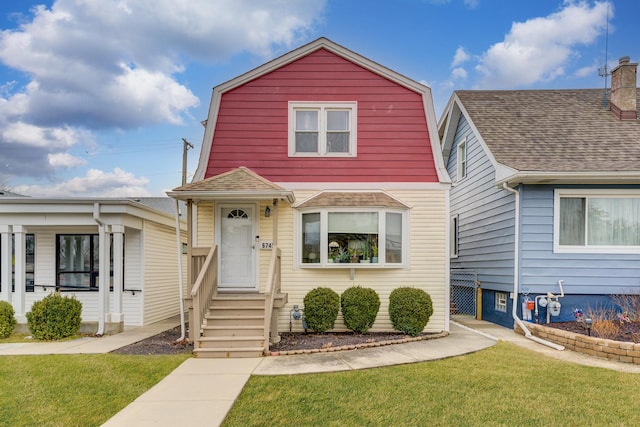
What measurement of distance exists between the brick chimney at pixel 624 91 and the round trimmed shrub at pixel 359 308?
328 inches

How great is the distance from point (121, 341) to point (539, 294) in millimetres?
8857

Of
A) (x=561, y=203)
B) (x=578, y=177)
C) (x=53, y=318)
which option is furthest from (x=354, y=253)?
(x=53, y=318)

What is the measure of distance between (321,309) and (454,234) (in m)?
7.12

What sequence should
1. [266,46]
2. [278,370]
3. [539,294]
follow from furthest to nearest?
[266,46]
[539,294]
[278,370]

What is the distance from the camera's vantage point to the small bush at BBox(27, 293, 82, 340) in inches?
320

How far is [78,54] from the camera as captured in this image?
1334cm

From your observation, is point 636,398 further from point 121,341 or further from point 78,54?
point 78,54

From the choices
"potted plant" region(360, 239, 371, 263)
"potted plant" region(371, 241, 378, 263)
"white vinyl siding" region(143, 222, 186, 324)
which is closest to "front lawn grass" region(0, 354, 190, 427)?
"white vinyl siding" region(143, 222, 186, 324)

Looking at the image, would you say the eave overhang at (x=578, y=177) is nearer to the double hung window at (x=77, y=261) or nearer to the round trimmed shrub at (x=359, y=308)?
the round trimmed shrub at (x=359, y=308)

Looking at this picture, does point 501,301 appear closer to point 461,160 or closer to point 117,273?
point 461,160

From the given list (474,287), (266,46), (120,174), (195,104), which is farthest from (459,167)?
(120,174)

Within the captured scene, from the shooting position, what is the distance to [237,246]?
9.07 metres

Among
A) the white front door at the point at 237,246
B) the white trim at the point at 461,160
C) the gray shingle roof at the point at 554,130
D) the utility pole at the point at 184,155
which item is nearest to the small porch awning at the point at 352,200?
the white front door at the point at 237,246

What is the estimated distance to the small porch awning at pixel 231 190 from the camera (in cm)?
798
